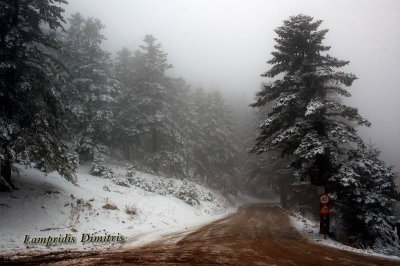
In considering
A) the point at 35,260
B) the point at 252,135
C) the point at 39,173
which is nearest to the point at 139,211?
the point at 39,173

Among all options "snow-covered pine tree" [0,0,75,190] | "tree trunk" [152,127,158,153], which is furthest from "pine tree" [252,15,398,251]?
"tree trunk" [152,127,158,153]

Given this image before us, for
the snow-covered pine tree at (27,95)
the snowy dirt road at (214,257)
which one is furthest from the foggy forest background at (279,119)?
the snowy dirt road at (214,257)

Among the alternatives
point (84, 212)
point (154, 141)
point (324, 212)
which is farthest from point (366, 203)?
point (154, 141)

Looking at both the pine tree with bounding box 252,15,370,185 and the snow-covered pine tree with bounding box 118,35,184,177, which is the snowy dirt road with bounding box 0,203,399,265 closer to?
the pine tree with bounding box 252,15,370,185

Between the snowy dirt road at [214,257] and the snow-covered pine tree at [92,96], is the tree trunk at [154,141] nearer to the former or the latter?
the snow-covered pine tree at [92,96]

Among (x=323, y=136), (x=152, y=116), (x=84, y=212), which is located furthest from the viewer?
(x=152, y=116)

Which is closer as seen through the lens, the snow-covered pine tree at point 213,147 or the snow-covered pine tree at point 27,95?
the snow-covered pine tree at point 27,95

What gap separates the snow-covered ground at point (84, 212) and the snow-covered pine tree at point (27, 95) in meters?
1.48

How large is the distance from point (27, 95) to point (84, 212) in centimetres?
620

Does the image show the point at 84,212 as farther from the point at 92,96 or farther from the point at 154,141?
the point at 154,141

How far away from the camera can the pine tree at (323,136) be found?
43.3 feet

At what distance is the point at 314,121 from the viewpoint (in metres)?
14.4

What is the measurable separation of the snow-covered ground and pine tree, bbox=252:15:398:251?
25.8 feet

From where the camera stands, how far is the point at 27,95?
12.4 m
